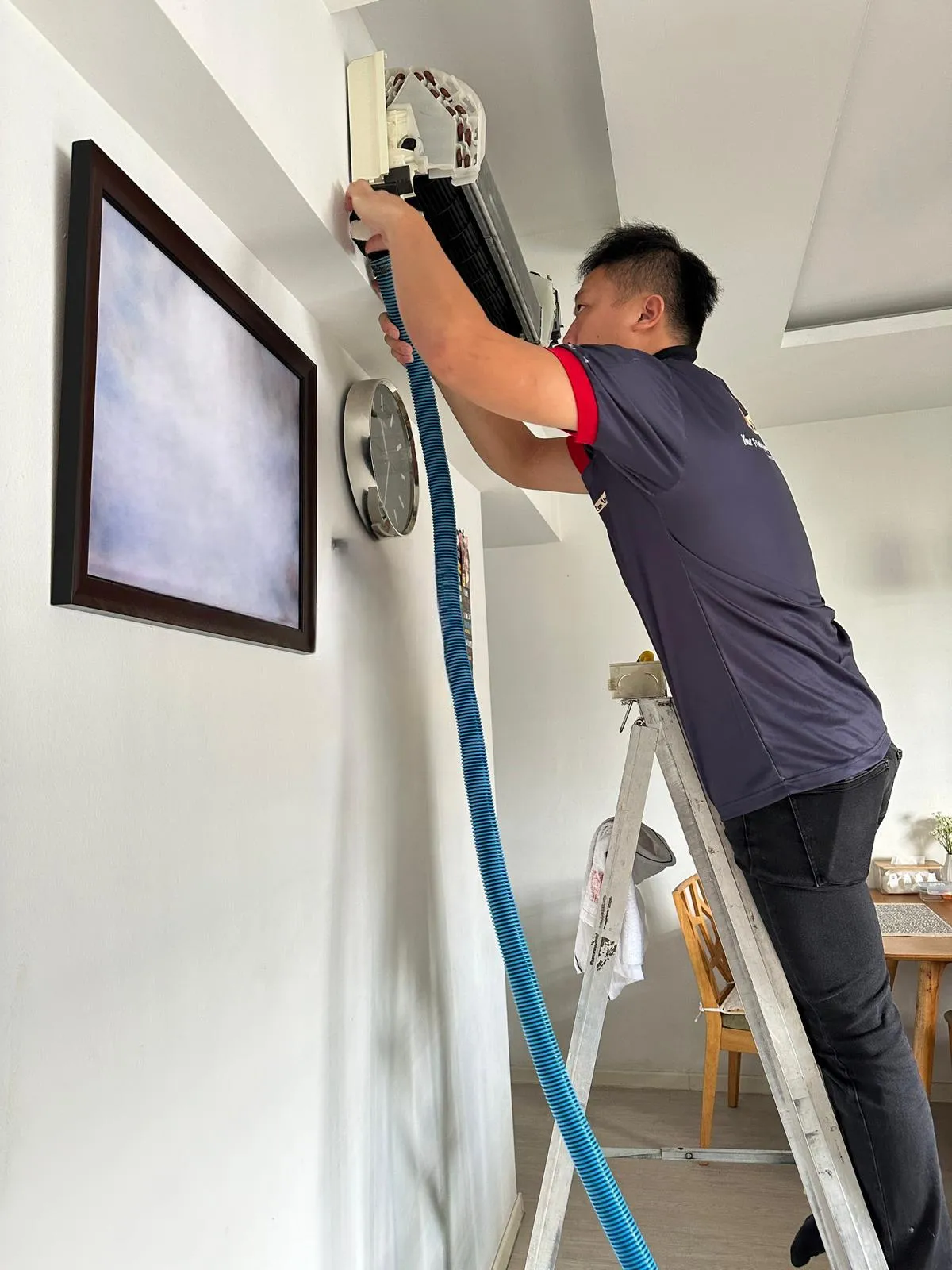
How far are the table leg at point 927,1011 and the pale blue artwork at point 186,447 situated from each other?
2.23 metres

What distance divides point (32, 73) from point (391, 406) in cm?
85

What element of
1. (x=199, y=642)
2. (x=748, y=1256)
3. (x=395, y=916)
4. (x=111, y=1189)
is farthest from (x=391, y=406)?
(x=748, y=1256)

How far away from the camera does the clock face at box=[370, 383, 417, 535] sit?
59.7 inches

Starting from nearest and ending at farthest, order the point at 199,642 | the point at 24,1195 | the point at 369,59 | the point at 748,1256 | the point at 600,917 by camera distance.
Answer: the point at 24,1195
the point at 199,642
the point at 369,59
the point at 600,917
the point at 748,1256

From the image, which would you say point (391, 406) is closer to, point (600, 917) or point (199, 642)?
point (199, 642)

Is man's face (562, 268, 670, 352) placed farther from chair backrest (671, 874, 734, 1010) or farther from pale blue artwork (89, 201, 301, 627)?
chair backrest (671, 874, 734, 1010)

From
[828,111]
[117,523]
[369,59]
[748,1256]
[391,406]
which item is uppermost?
[828,111]

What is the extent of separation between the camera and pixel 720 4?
1360mm

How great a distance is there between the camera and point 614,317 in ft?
4.52

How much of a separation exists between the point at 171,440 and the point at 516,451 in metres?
0.73

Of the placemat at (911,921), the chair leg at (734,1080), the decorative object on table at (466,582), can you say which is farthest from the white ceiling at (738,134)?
the chair leg at (734,1080)

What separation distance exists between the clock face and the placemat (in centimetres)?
186

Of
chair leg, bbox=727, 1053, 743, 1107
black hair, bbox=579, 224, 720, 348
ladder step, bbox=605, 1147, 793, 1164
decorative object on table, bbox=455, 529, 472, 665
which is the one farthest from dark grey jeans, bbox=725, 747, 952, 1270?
chair leg, bbox=727, 1053, 743, 1107

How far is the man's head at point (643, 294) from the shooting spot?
137 centimetres
